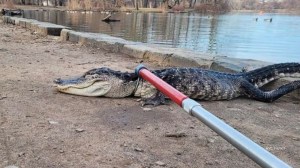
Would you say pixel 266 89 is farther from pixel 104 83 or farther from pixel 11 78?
pixel 11 78

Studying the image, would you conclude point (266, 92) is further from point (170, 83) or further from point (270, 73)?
point (170, 83)

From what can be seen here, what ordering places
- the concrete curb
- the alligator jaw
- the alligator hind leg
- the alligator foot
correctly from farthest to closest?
the concrete curb
the alligator hind leg
the alligator jaw
the alligator foot

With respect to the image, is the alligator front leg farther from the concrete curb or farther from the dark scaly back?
the concrete curb

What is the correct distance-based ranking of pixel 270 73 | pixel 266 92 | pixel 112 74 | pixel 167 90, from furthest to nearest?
pixel 270 73 → pixel 266 92 → pixel 112 74 → pixel 167 90

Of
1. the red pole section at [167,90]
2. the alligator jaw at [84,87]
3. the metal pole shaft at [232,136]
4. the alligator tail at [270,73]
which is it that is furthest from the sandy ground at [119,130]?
the metal pole shaft at [232,136]

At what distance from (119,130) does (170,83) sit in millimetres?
1531

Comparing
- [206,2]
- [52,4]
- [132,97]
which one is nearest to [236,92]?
[132,97]

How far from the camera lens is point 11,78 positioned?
5.75m

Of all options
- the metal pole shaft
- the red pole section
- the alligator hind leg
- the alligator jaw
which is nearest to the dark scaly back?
the alligator jaw

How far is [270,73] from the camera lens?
20.0ft

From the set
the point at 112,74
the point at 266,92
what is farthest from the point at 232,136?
the point at 266,92

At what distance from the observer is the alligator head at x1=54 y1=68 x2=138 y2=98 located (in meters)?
5.01

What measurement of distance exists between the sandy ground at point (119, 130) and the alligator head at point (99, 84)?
12 cm

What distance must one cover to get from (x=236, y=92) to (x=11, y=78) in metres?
3.43
